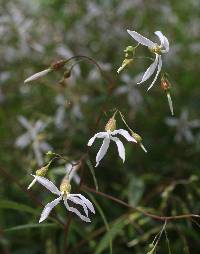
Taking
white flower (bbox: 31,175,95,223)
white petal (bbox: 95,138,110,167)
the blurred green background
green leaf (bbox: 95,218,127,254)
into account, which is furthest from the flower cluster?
green leaf (bbox: 95,218,127,254)

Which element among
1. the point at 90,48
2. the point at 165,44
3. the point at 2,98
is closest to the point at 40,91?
the point at 2,98

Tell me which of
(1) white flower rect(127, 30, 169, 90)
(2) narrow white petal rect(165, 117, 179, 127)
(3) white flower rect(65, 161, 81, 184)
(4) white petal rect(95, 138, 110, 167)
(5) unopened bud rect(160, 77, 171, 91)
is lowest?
(2) narrow white petal rect(165, 117, 179, 127)

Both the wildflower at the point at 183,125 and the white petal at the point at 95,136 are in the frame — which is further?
the wildflower at the point at 183,125

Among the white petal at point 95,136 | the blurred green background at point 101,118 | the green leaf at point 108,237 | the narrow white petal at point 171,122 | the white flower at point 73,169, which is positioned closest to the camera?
the white petal at point 95,136

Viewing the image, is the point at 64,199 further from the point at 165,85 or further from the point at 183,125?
the point at 183,125

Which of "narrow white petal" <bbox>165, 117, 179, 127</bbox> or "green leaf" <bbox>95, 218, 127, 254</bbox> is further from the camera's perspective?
"narrow white petal" <bbox>165, 117, 179, 127</bbox>

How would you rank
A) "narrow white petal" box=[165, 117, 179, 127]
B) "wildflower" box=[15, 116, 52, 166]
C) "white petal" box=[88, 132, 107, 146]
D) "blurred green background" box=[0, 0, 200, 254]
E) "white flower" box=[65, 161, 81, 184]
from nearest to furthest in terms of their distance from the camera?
"white petal" box=[88, 132, 107, 146] < "white flower" box=[65, 161, 81, 184] < "blurred green background" box=[0, 0, 200, 254] < "wildflower" box=[15, 116, 52, 166] < "narrow white petal" box=[165, 117, 179, 127]

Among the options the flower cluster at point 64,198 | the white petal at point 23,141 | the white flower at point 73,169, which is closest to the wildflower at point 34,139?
the white petal at point 23,141

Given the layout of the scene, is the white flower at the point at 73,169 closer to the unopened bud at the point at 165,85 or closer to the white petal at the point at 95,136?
the white petal at the point at 95,136

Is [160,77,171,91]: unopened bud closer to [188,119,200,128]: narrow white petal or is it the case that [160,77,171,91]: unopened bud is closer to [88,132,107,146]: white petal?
[88,132,107,146]: white petal

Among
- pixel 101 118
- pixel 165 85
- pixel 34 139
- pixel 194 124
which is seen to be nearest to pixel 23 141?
pixel 34 139
